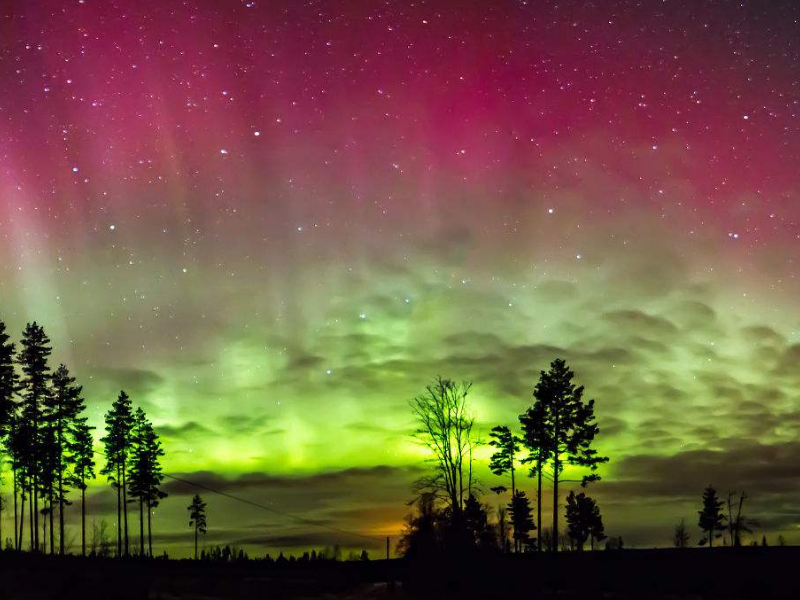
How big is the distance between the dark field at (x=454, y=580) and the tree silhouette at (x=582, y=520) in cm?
6366

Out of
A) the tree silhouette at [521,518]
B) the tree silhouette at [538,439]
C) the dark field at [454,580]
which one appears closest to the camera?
the dark field at [454,580]

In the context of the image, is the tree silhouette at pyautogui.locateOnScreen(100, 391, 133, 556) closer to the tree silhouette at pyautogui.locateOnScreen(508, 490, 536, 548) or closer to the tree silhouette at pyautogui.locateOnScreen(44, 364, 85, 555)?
the tree silhouette at pyautogui.locateOnScreen(44, 364, 85, 555)

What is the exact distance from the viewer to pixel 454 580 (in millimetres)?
42875

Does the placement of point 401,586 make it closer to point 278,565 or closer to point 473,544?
point 473,544

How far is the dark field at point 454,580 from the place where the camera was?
32.0m

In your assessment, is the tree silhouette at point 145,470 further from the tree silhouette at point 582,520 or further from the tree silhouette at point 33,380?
the tree silhouette at point 582,520

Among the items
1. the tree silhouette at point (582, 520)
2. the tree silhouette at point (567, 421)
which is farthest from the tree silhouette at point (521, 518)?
the tree silhouette at point (567, 421)

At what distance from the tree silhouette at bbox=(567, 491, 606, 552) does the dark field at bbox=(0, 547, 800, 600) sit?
63.7m

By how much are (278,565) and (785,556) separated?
35322 mm

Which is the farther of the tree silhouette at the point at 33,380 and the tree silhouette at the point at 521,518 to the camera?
the tree silhouette at the point at 521,518

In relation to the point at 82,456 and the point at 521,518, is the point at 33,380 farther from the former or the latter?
the point at 521,518

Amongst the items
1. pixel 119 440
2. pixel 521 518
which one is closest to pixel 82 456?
pixel 119 440

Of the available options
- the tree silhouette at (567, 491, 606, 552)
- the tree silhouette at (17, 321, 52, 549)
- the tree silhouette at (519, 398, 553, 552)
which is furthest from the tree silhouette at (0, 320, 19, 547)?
the tree silhouette at (567, 491, 606, 552)

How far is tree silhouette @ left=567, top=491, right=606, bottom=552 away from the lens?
11362 centimetres
